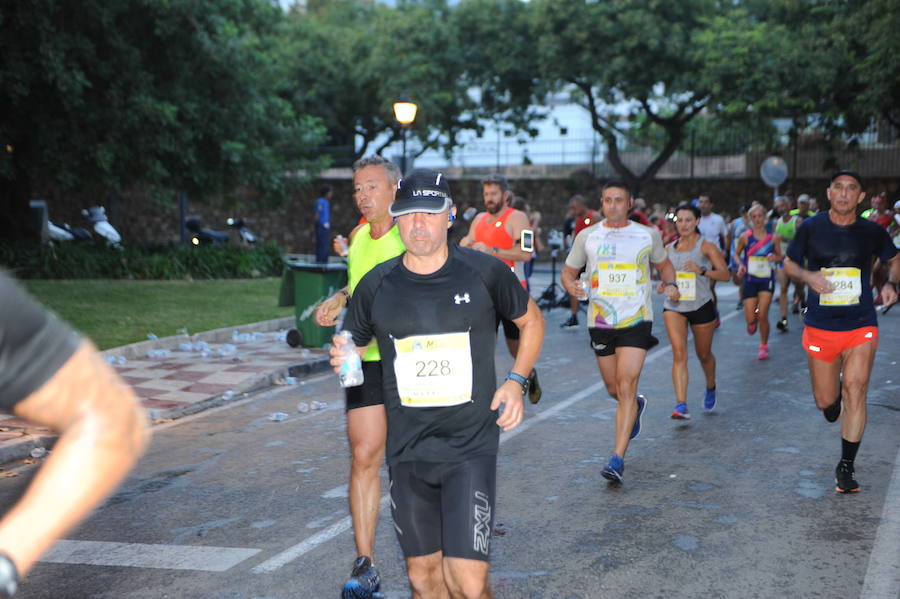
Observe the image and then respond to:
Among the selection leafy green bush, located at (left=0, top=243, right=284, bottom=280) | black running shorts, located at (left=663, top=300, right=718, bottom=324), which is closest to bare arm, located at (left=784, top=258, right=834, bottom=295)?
black running shorts, located at (left=663, top=300, right=718, bottom=324)

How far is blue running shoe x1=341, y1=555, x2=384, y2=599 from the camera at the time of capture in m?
4.54

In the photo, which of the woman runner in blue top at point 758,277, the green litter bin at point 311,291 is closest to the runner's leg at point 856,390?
the woman runner in blue top at point 758,277

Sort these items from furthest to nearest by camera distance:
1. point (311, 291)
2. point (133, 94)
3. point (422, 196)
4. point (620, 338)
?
point (133, 94) < point (311, 291) < point (620, 338) < point (422, 196)

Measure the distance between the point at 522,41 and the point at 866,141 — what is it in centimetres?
1132

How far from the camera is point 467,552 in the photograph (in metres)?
3.58

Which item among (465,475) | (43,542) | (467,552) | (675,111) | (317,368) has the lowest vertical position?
(317,368)

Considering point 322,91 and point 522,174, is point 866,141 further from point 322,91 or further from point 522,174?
point 322,91

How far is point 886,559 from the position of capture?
5.09 metres

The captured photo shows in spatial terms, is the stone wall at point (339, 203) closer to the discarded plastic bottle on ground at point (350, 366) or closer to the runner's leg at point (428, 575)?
the discarded plastic bottle on ground at point (350, 366)

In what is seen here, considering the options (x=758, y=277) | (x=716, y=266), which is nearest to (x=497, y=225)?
(x=716, y=266)

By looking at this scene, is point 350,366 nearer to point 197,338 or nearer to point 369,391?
point 369,391

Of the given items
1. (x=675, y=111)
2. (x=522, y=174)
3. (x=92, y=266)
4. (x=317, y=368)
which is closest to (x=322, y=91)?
(x=522, y=174)

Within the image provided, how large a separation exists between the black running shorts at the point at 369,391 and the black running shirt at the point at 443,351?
32.0 inches

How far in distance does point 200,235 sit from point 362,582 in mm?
26294
